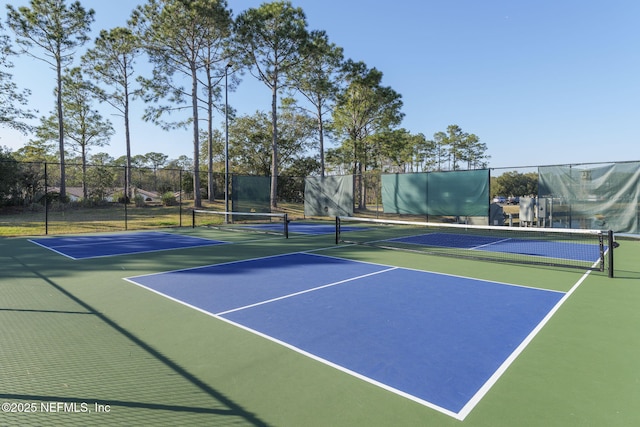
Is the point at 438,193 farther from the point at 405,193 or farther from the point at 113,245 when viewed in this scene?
the point at 113,245

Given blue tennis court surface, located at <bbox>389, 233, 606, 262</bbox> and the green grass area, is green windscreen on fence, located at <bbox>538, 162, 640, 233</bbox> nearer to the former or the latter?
blue tennis court surface, located at <bbox>389, 233, 606, 262</bbox>

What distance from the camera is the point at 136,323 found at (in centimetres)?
429

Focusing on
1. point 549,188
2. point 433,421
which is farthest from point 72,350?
point 549,188

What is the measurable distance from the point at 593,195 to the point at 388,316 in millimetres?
12251

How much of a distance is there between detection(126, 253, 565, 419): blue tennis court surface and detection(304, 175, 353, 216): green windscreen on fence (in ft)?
44.2

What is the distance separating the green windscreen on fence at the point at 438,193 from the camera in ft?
51.4

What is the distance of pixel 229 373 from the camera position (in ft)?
10.0

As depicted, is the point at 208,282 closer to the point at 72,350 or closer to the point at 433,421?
the point at 72,350

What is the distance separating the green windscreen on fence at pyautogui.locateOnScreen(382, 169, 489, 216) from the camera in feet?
51.4

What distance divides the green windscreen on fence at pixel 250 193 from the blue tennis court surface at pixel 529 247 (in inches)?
407

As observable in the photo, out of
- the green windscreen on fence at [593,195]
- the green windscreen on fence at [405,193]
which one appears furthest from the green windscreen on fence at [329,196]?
the green windscreen on fence at [593,195]

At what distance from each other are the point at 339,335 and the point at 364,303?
1.20 metres

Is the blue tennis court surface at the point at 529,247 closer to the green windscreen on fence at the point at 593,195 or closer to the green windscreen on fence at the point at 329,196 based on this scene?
the green windscreen on fence at the point at 593,195

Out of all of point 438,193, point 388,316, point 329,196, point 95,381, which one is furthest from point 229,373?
point 329,196
